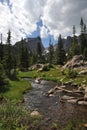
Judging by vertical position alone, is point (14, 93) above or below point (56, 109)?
above

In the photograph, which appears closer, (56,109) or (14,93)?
(56,109)

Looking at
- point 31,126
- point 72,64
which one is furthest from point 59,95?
point 72,64

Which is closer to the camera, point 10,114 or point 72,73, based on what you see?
point 10,114

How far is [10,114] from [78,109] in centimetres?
1609

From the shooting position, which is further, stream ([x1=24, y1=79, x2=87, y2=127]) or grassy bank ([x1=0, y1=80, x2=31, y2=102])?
grassy bank ([x1=0, y1=80, x2=31, y2=102])

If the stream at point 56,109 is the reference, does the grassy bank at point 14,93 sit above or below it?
above

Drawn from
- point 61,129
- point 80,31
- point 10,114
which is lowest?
point 61,129

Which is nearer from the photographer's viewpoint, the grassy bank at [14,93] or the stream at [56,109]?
the stream at [56,109]

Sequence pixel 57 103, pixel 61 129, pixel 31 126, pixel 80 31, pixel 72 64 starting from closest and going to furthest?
1. pixel 31 126
2. pixel 61 129
3. pixel 57 103
4. pixel 72 64
5. pixel 80 31

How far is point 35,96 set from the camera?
46.2 m

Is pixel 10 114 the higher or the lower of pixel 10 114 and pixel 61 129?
the higher

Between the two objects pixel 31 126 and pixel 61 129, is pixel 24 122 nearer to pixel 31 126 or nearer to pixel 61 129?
pixel 31 126

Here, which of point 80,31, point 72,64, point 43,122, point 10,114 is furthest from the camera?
point 80,31

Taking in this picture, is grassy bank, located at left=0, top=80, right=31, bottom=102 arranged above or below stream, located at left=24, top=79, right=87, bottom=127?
above
